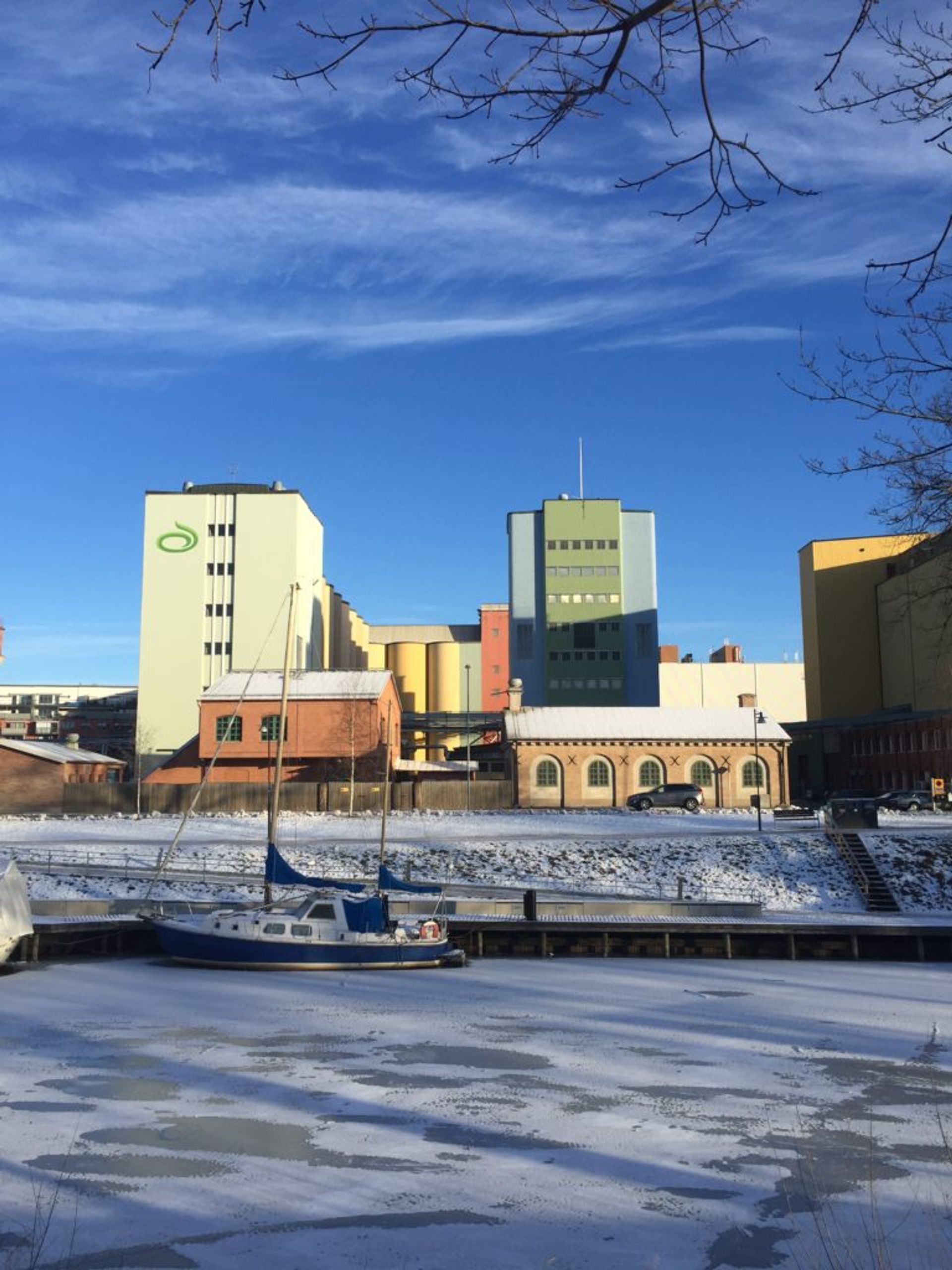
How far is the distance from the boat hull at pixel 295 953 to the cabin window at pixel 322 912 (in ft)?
2.20

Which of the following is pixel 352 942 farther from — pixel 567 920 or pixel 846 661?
pixel 846 661

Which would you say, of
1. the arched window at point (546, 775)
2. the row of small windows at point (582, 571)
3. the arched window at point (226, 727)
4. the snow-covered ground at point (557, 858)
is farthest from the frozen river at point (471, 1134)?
the row of small windows at point (582, 571)

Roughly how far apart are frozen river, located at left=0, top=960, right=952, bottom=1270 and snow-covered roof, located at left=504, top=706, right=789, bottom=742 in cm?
4311

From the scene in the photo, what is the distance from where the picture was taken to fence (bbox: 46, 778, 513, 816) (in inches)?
2393

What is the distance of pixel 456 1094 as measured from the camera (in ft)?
43.8

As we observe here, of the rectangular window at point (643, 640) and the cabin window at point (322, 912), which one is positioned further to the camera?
the rectangular window at point (643, 640)

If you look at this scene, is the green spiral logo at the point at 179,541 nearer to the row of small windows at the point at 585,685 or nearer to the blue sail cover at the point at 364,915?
the row of small windows at the point at 585,685

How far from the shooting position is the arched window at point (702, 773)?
212ft

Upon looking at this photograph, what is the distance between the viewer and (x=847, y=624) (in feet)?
329

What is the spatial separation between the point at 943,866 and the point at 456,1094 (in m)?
35.0

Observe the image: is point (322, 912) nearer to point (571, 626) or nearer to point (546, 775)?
point (546, 775)

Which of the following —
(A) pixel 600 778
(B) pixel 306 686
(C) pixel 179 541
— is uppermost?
(C) pixel 179 541

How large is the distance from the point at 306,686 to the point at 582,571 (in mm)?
47227

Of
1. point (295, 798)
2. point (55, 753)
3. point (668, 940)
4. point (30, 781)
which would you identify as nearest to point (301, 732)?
point (295, 798)
